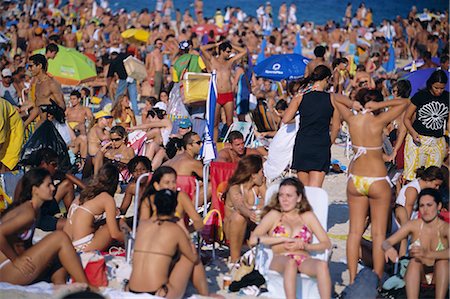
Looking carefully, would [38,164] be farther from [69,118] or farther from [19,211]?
[69,118]

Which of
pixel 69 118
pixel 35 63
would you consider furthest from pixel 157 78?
pixel 35 63

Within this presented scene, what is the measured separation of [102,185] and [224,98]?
4175 mm

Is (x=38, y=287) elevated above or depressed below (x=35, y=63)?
below

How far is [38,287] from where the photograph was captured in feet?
18.0

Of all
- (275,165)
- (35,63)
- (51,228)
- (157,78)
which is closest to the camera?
(51,228)

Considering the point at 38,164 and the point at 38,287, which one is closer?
the point at 38,287

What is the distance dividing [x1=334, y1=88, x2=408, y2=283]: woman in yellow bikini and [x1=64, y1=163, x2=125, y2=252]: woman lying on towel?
1816 millimetres

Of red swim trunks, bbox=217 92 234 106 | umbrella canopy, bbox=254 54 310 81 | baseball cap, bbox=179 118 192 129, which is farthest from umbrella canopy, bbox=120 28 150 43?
baseball cap, bbox=179 118 192 129

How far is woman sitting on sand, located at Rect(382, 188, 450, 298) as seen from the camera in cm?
555

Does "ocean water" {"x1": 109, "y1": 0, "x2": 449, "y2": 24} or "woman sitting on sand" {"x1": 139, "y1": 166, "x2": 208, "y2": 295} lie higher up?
"woman sitting on sand" {"x1": 139, "y1": 166, "x2": 208, "y2": 295}

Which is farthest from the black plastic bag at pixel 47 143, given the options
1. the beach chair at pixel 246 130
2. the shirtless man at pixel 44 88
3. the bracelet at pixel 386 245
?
the bracelet at pixel 386 245

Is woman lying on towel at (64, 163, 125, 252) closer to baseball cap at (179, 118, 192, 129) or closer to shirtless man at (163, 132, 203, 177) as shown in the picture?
shirtless man at (163, 132, 203, 177)

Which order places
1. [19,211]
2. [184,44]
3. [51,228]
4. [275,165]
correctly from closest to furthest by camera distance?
[19,211] → [51,228] → [275,165] → [184,44]

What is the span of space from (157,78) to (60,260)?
33.8 ft
